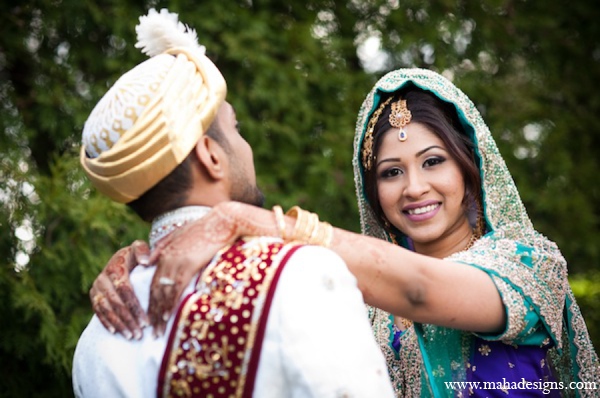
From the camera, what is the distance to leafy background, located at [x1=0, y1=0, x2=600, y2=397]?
3.68 meters

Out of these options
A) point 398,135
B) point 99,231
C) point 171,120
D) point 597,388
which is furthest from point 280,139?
point 171,120

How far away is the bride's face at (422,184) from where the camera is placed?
8.77 ft

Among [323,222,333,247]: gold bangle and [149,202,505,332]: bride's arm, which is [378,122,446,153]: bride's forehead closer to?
[149,202,505,332]: bride's arm

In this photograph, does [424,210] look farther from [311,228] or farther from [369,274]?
[311,228]

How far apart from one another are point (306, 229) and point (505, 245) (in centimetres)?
94

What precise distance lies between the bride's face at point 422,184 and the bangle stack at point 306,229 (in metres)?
0.81

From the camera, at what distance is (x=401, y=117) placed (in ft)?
9.02

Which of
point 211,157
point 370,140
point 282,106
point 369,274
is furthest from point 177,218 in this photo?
point 282,106

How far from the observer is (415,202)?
270 cm

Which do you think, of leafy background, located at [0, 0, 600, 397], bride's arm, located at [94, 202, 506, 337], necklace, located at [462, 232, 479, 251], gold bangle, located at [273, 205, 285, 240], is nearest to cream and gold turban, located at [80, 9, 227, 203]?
bride's arm, located at [94, 202, 506, 337]

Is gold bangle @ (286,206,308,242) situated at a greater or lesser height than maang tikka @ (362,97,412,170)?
lesser

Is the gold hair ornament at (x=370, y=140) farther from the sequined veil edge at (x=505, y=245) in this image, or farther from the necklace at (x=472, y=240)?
the necklace at (x=472, y=240)

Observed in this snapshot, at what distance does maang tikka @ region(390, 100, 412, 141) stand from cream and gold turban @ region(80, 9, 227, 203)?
102 centimetres

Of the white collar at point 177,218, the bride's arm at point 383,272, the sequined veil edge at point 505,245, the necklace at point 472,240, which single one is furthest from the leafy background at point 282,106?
the bride's arm at point 383,272
